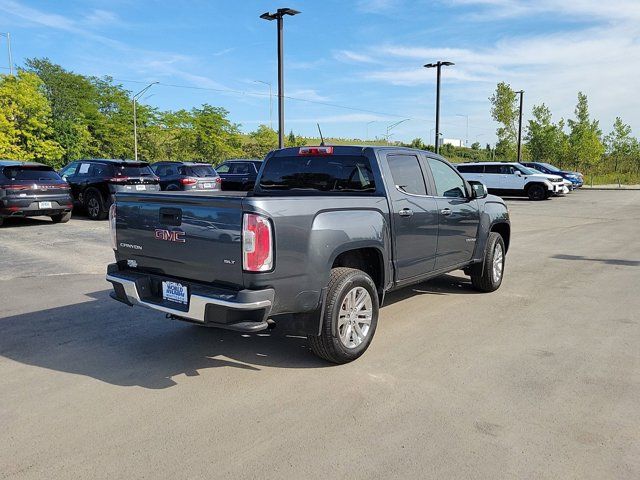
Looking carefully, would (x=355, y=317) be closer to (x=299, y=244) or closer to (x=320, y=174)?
(x=299, y=244)

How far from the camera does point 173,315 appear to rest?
413 centimetres

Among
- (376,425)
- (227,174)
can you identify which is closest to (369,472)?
(376,425)

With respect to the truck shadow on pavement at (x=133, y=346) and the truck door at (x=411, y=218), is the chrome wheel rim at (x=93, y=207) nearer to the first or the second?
the truck shadow on pavement at (x=133, y=346)

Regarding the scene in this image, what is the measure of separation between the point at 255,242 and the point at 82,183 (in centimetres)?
1351

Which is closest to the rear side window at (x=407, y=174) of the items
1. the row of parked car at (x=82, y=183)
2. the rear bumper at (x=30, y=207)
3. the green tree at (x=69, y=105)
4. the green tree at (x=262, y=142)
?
the row of parked car at (x=82, y=183)

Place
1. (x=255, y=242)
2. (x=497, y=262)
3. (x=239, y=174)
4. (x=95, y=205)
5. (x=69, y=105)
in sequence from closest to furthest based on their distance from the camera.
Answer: (x=255, y=242) → (x=497, y=262) → (x=95, y=205) → (x=239, y=174) → (x=69, y=105)

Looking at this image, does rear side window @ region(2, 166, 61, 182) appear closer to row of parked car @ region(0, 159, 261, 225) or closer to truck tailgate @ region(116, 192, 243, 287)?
row of parked car @ region(0, 159, 261, 225)

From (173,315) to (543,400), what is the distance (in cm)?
286

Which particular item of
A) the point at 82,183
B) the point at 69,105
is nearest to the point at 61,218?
the point at 82,183

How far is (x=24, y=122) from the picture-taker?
38219 millimetres

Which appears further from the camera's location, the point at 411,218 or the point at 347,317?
the point at 411,218

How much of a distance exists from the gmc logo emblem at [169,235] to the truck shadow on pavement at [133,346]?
3.61 ft

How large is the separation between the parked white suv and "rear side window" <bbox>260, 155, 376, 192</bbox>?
75.9 ft

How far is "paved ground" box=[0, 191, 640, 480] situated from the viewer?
9.75 feet
